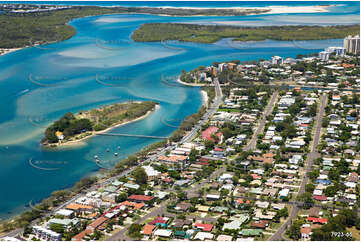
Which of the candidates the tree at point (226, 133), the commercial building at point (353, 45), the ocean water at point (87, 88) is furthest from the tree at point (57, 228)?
the commercial building at point (353, 45)

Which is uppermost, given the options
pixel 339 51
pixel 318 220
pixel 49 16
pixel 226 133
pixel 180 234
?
pixel 49 16

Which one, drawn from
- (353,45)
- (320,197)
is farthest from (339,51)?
(320,197)

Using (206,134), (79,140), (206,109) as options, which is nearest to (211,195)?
(206,134)

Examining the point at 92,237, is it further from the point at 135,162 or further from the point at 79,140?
the point at 79,140

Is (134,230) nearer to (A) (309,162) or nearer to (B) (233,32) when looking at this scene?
(A) (309,162)

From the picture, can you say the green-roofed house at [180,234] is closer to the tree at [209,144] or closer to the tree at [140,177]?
the tree at [140,177]

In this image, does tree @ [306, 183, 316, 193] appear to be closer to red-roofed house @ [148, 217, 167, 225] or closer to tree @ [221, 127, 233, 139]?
red-roofed house @ [148, 217, 167, 225]

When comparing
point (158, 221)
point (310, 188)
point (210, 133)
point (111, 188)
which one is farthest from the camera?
point (210, 133)
